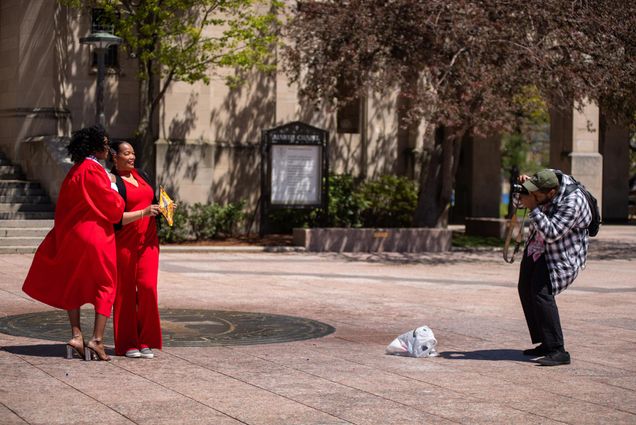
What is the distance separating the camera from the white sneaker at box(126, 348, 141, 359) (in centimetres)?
941

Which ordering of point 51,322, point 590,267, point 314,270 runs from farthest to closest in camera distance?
point 590,267
point 314,270
point 51,322

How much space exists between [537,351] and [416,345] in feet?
3.38

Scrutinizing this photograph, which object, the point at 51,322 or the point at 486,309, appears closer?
the point at 51,322

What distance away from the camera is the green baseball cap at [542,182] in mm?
9672

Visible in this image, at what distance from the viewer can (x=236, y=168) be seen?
28859 mm

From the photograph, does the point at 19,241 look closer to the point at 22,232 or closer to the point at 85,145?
the point at 22,232

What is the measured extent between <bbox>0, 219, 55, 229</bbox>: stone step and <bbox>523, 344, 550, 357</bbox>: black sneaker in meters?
14.5

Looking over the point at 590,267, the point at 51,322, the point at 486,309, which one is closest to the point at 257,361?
the point at 51,322

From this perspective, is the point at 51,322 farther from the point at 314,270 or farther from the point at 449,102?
the point at 449,102

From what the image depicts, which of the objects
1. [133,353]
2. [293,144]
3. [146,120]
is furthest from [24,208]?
[133,353]

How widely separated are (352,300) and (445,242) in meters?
10.5

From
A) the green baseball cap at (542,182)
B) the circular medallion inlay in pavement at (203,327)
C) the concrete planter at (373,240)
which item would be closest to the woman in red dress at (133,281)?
the circular medallion inlay in pavement at (203,327)

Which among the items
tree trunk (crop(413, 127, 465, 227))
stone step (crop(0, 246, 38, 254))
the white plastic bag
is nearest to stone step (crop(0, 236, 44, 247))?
stone step (crop(0, 246, 38, 254))

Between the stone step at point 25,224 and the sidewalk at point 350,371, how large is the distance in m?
6.92
